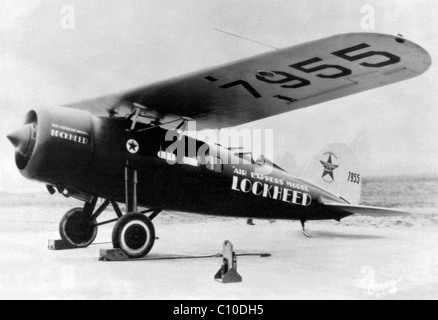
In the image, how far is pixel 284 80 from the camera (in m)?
6.08

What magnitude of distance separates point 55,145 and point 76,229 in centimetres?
234

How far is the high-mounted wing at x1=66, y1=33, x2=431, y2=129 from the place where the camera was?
16.4 feet

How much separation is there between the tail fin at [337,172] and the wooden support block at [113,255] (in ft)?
15.1

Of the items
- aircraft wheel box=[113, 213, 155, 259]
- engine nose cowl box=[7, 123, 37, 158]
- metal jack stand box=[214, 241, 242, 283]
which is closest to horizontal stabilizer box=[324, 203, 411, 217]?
aircraft wheel box=[113, 213, 155, 259]

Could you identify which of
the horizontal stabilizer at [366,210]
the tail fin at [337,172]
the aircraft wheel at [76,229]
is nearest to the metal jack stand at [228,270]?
the aircraft wheel at [76,229]

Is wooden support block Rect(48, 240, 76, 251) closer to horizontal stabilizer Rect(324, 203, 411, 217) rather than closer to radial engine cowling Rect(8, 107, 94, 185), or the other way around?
radial engine cowling Rect(8, 107, 94, 185)

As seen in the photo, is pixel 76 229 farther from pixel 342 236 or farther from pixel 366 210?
pixel 342 236

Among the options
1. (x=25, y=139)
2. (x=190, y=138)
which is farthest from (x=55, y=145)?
(x=190, y=138)

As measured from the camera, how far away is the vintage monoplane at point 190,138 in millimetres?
5430

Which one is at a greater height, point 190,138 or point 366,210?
point 190,138

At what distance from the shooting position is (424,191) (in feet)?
54.1

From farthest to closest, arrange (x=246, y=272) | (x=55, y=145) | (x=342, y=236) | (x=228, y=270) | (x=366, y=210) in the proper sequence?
(x=342, y=236) → (x=366, y=210) → (x=55, y=145) → (x=246, y=272) → (x=228, y=270)

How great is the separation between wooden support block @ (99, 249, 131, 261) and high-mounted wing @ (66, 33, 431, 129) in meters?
2.31
